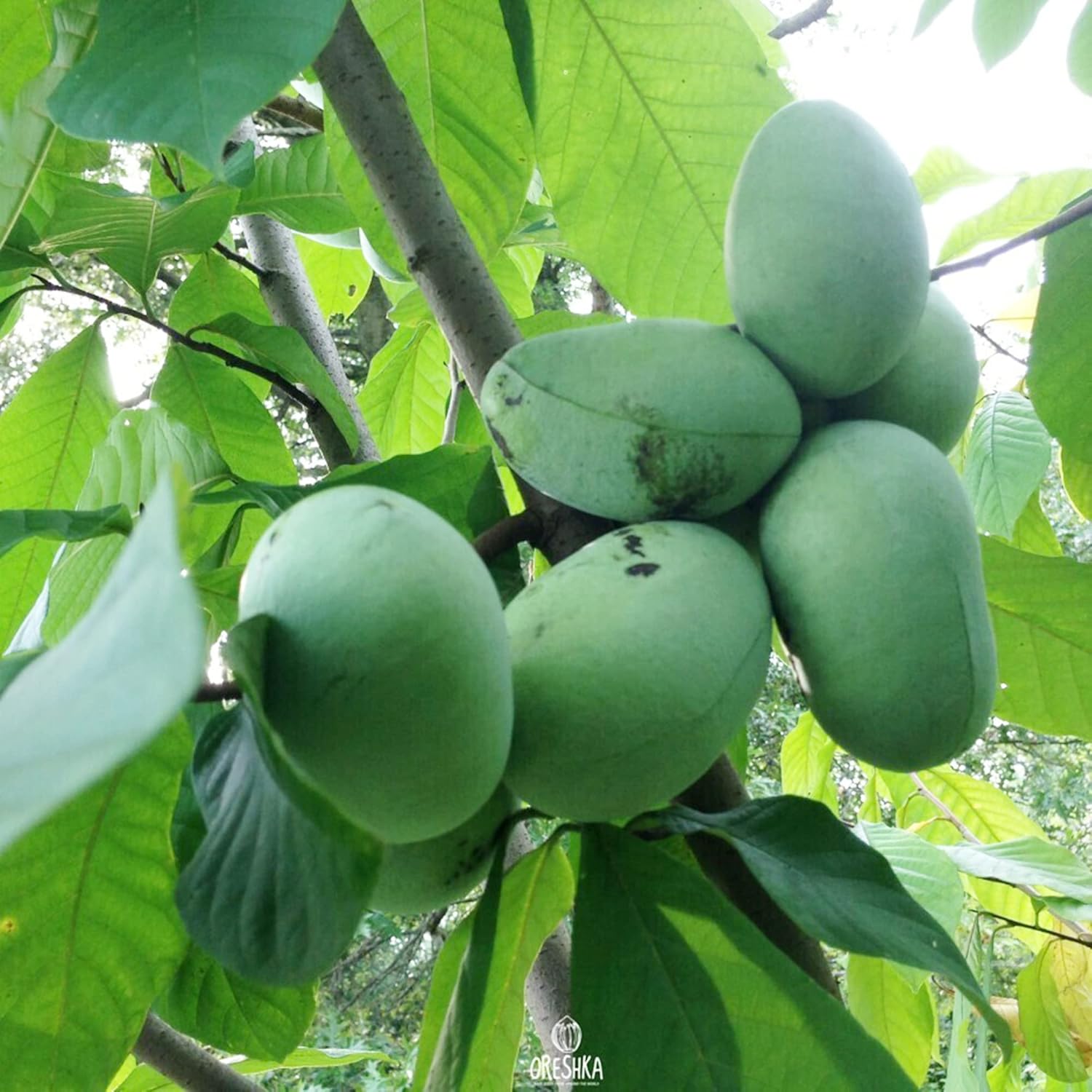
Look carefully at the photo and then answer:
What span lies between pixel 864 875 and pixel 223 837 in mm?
337

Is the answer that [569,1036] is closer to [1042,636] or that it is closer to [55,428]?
[1042,636]

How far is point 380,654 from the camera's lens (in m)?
0.38

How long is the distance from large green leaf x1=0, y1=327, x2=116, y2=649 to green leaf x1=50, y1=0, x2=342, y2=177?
1.93 ft

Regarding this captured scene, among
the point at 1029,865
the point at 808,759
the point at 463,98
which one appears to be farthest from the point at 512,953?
the point at 808,759

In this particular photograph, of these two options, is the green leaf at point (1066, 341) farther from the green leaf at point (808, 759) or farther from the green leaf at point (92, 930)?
the green leaf at point (808, 759)

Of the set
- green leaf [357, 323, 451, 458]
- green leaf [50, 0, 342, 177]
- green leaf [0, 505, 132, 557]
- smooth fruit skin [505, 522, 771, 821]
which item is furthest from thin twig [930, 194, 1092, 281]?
green leaf [357, 323, 451, 458]

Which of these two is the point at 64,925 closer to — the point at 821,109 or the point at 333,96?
the point at 333,96

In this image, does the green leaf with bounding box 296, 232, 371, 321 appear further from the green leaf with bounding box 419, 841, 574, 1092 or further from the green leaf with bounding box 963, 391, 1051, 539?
the green leaf with bounding box 419, 841, 574, 1092

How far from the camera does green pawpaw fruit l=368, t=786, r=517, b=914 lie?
538mm

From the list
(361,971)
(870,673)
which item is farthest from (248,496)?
(361,971)

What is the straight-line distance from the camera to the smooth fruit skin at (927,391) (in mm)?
630

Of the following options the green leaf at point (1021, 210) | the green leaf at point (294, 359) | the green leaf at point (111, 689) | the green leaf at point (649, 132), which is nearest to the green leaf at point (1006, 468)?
the green leaf at point (1021, 210)

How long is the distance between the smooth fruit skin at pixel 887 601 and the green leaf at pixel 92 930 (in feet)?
1.13

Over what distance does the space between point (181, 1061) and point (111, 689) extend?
835 millimetres
